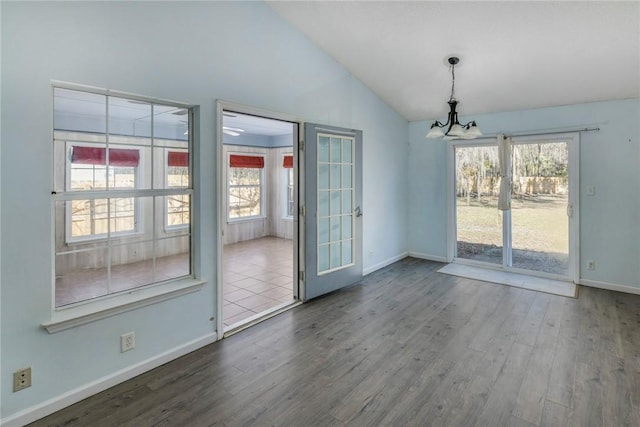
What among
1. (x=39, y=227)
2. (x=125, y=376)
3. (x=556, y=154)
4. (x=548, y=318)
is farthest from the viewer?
(x=556, y=154)

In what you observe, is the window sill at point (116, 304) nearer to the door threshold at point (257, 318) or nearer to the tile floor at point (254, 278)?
the door threshold at point (257, 318)

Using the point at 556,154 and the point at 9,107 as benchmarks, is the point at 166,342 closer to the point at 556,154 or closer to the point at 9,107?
A: the point at 9,107

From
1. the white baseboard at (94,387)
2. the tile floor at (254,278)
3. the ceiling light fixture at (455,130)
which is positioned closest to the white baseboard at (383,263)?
the tile floor at (254,278)

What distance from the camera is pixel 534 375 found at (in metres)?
2.57

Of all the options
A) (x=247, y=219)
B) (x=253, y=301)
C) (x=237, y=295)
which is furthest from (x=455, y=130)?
(x=247, y=219)

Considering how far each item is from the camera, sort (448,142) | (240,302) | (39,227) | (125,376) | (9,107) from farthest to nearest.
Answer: (448,142)
(240,302)
(125,376)
(39,227)
(9,107)

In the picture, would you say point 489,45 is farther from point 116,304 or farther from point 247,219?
point 247,219

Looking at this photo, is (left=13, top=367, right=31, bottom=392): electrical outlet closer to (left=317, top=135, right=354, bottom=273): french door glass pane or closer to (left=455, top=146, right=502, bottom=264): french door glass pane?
(left=317, top=135, right=354, bottom=273): french door glass pane

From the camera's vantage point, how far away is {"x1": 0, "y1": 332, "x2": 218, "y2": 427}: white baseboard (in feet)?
6.73

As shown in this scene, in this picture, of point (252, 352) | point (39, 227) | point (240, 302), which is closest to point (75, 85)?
point (39, 227)

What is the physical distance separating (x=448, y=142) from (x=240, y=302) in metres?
4.13

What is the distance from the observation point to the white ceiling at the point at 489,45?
3146 millimetres

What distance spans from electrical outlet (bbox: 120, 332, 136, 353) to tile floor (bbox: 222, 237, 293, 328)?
3.12ft

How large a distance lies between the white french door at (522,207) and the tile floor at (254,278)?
119 inches
